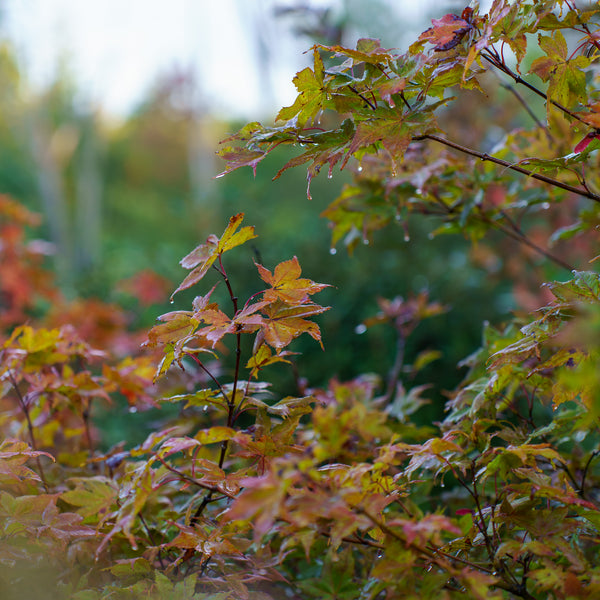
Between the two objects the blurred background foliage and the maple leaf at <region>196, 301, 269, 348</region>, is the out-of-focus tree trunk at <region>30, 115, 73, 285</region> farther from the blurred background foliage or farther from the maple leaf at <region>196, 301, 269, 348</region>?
the maple leaf at <region>196, 301, 269, 348</region>

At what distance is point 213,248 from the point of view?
2.81ft

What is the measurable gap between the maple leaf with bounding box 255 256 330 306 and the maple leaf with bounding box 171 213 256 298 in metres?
0.06

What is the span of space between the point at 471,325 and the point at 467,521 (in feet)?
7.04

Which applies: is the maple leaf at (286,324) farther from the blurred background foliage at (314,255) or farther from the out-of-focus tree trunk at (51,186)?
the out-of-focus tree trunk at (51,186)

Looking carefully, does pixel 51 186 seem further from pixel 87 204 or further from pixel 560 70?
pixel 560 70

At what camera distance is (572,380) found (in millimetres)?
459

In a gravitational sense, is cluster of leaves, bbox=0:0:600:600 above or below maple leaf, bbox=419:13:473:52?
below

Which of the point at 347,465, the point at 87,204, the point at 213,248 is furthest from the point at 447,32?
the point at 87,204

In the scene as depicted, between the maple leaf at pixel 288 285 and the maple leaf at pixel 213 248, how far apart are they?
0.20 ft

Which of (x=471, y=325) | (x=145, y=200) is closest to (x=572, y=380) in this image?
(x=471, y=325)

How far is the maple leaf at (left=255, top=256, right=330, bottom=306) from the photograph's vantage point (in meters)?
0.82

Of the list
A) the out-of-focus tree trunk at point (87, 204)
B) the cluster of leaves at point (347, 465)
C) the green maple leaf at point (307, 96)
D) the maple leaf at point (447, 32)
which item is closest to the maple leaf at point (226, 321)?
the cluster of leaves at point (347, 465)

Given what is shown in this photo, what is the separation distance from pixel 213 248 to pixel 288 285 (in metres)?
0.14

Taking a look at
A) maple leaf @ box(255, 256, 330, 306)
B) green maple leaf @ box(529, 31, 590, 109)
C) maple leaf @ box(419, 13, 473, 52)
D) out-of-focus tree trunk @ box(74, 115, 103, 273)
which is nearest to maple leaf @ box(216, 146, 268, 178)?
maple leaf @ box(255, 256, 330, 306)
